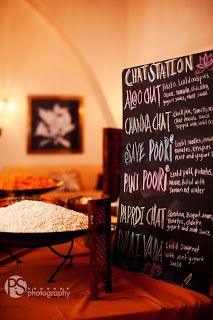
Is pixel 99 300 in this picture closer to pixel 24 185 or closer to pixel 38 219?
pixel 38 219

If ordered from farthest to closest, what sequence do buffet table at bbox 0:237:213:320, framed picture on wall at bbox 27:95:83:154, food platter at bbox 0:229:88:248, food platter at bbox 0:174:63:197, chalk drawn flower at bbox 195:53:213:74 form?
framed picture on wall at bbox 27:95:83:154 < food platter at bbox 0:174:63:197 < chalk drawn flower at bbox 195:53:213:74 < food platter at bbox 0:229:88:248 < buffet table at bbox 0:237:213:320

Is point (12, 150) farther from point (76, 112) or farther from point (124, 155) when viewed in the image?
point (124, 155)

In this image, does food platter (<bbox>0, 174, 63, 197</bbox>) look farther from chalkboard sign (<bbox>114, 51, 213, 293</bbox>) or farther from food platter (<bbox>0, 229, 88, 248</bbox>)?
food platter (<bbox>0, 229, 88, 248</bbox>)

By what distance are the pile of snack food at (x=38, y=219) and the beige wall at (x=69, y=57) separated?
15.6 feet

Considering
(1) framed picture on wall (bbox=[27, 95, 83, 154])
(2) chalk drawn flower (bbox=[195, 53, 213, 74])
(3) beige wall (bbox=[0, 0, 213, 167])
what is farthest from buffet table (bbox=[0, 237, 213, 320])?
(1) framed picture on wall (bbox=[27, 95, 83, 154])

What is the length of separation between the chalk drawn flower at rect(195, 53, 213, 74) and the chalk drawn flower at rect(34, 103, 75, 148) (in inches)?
270

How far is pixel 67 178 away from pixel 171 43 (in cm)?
393

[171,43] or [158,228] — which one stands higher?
[171,43]

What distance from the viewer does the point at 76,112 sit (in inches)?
351

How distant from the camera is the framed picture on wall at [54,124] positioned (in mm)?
8680

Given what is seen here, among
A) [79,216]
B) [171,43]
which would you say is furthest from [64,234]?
[171,43]

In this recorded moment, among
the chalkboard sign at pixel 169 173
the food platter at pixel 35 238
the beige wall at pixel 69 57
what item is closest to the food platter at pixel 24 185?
the chalkboard sign at pixel 169 173

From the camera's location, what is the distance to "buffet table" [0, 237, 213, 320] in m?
1.74

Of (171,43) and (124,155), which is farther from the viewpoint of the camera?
(171,43)
